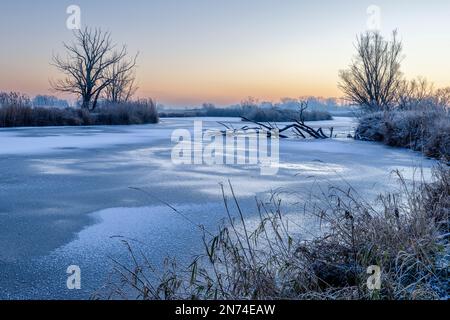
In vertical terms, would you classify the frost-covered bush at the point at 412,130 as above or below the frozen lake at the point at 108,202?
above

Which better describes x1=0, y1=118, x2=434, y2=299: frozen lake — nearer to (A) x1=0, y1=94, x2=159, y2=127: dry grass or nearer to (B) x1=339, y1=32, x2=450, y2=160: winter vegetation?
(B) x1=339, y1=32, x2=450, y2=160: winter vegetation

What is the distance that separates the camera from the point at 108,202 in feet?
14.3

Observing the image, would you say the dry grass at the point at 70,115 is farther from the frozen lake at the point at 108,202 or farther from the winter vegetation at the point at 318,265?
the winter vegetation at the point at 318,265

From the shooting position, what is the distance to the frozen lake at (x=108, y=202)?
2.60 meters

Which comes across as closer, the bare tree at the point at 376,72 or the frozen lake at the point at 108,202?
the frozen lake at the point at 108,202

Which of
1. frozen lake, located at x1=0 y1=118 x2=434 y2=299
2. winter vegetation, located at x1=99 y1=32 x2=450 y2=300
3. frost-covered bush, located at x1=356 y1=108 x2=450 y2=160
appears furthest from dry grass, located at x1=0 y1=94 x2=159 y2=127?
winter vegetation, located at x1=99 y1=32 x2=450 y2=300

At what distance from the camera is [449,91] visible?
1377 centimetres

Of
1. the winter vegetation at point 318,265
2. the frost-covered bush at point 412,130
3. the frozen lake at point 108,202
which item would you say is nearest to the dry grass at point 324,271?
the winter vegetation at point 318,265

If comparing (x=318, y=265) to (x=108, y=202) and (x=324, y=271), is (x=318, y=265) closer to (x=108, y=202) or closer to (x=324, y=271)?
(x=324, y=271)

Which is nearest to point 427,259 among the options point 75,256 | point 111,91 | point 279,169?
point 75,256

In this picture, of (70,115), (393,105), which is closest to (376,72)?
(393,105)

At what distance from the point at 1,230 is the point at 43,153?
6.01 meters

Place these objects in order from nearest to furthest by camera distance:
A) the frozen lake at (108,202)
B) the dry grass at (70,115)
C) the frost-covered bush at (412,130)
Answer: the frozen lake at (108,202)
the frost-covered bush at (412,130)
the dry grass at (70,115)
